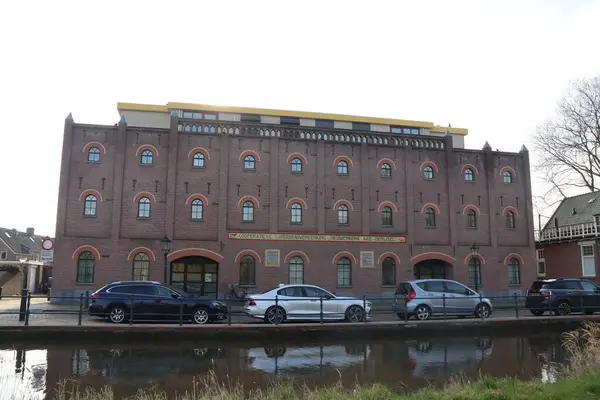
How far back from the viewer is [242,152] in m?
27.7

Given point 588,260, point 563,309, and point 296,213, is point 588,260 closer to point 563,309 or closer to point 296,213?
point 563,309

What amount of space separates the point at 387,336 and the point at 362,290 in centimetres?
1160

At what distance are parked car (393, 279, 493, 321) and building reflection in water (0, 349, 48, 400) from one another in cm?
1224

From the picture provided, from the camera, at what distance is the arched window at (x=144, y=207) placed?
26.1 m

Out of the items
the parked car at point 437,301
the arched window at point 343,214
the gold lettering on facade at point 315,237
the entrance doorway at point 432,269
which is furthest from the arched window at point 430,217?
the parked car at point 437,301

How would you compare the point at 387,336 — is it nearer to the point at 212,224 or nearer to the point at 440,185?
the point at 212,224

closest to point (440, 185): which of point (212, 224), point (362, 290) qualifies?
point (362, 290)

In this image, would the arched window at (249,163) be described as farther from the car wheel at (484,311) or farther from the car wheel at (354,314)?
the car wheel at (484,311)

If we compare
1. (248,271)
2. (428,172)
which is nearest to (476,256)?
(428,172)

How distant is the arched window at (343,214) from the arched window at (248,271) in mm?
5870

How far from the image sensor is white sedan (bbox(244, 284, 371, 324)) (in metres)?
16.8

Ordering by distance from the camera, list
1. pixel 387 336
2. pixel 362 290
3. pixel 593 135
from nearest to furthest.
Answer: pixel 387 336
pixel 362 290
pixel 593 135

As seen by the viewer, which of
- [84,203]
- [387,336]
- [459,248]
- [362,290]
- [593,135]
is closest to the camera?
[387,336]

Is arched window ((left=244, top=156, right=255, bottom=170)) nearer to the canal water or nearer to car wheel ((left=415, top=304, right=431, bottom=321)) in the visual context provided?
car wheel ((left=415, top=304, right=431, bottom=321))
